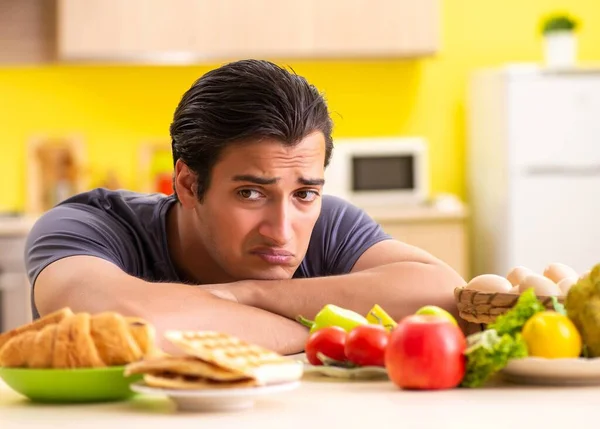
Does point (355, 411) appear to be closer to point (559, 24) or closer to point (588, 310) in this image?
point (588, 310)

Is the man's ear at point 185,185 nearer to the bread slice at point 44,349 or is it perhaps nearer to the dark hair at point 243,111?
the dark hair at point 243,111

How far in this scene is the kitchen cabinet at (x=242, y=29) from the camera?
534 centimetres

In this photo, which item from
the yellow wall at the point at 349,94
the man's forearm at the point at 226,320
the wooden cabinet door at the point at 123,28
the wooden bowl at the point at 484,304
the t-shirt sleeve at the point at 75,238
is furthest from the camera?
the yellow wall at the point at 349,94

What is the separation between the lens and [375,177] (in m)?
5.57

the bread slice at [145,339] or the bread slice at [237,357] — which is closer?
the bread slice at [237,357]

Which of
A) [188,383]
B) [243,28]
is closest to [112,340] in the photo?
[188,383]

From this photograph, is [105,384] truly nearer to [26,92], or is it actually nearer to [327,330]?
[327,330]

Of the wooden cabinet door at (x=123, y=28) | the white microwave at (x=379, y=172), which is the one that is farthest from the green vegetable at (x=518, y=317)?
the wooden cabinet door at (x=123, y=28)

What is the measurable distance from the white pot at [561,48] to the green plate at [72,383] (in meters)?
4.48

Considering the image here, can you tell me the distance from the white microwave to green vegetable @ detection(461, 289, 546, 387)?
4027 mm

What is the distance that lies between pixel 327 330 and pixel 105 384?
40cm

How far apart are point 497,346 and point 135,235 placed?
1149 mm

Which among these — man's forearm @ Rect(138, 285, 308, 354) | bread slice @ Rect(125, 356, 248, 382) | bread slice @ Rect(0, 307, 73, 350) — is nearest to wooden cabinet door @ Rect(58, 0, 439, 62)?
man's forearm @ Rect(138, 285, 308, 354)

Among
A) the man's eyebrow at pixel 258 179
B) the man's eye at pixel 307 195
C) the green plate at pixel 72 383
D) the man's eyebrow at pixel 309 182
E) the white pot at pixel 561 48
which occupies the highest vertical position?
the white pot at pixel 561 48
